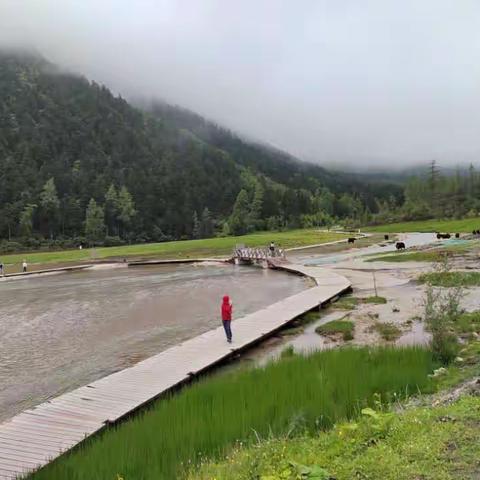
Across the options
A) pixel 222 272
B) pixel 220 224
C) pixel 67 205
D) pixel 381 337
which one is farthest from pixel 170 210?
pixel 381 337

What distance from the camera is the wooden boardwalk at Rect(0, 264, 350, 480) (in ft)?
31.1

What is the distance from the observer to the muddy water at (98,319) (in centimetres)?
1683

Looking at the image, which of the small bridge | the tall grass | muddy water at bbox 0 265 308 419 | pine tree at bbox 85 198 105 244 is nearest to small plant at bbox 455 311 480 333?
the tall grass

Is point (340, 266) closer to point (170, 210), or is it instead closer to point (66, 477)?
point (66, 477)

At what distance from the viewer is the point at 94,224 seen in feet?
531

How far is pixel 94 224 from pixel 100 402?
6121 inches

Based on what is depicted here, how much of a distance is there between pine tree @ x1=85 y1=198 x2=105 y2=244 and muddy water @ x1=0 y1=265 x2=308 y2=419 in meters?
109

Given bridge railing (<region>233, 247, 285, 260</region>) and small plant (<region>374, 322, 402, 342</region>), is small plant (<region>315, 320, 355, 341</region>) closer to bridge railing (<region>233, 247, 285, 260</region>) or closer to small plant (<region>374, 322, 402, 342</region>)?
small plant (<region>374, 322, 402, 342</region>)

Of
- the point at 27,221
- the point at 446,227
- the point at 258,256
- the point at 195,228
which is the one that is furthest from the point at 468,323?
the point at 195,228

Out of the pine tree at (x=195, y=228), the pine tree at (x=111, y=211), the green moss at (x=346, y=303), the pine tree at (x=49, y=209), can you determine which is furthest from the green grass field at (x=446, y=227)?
the pine tree at (x=49, y=209)

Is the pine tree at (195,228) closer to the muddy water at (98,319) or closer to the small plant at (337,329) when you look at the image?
the muddy water at (98,319)

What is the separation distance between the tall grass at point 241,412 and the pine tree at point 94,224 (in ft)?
489

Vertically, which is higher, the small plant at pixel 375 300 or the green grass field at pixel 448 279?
the green grass field at pixel 448 279

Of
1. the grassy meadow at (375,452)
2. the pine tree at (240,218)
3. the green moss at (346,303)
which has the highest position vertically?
the pine tree at (240,218)
